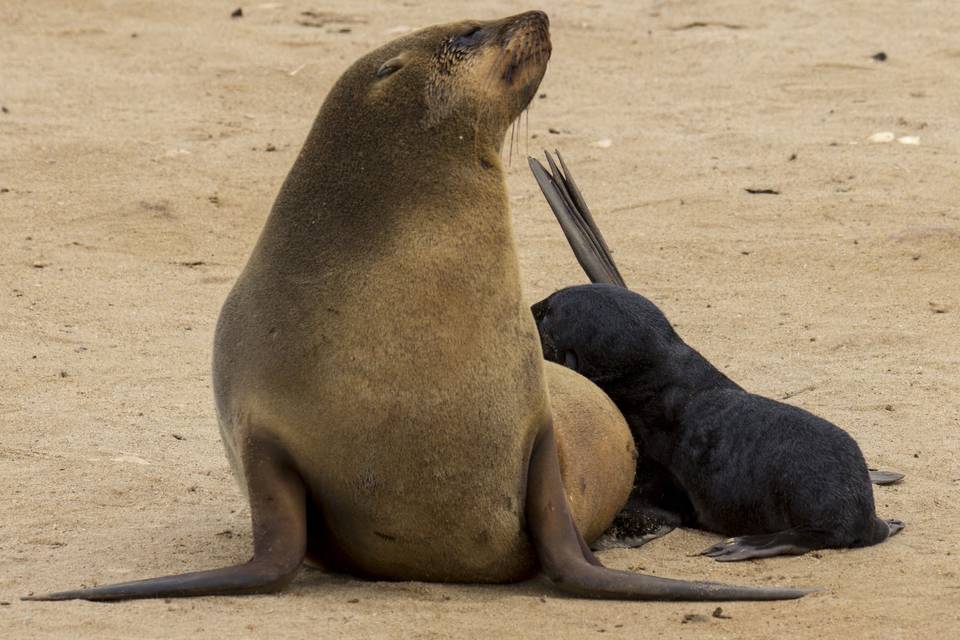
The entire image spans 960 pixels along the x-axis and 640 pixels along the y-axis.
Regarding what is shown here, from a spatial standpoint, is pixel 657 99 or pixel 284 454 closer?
pixel 284 454

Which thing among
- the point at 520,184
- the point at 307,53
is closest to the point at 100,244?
the point at 520,184

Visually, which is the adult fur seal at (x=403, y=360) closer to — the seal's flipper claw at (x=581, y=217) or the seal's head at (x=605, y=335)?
the seal's head at (x=605, y=335)

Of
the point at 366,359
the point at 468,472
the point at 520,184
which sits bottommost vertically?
the point at 520,184

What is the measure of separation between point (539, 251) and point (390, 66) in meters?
4.83

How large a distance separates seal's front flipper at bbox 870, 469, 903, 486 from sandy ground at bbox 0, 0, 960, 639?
1.4 inches

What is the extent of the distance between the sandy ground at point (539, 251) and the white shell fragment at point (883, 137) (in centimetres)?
9

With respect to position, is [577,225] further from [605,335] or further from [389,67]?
[389,67]

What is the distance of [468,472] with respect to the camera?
4629 mm

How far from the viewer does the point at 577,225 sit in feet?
22.9

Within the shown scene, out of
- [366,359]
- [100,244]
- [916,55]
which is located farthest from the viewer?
[916,55]

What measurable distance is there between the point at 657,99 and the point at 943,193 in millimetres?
3050

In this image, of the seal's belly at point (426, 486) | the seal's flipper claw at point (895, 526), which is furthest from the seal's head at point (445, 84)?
the seal's flipper claw at point (895, 526)

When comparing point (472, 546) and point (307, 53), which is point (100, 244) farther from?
point (472, 546)

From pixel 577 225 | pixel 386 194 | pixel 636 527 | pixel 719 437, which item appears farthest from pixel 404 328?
pixel 577 225
